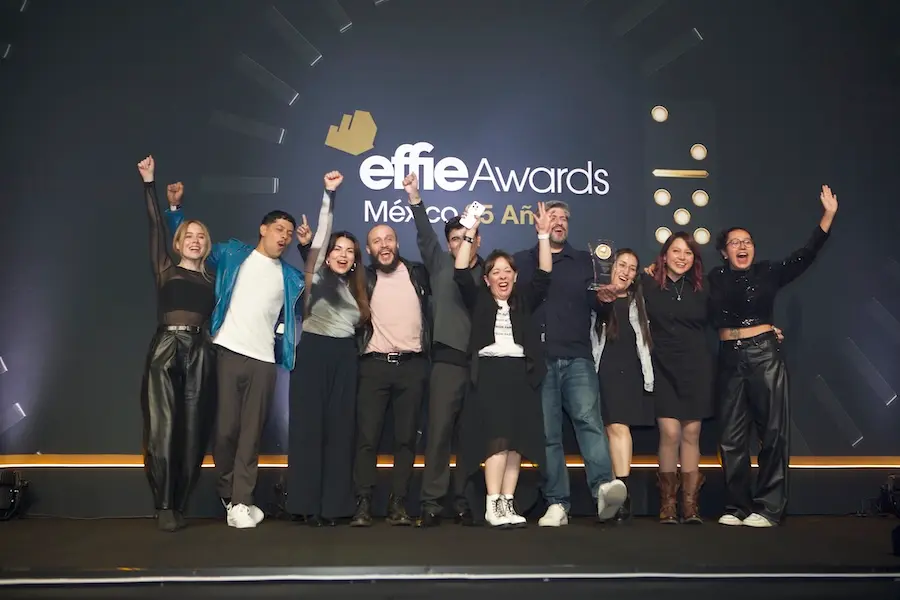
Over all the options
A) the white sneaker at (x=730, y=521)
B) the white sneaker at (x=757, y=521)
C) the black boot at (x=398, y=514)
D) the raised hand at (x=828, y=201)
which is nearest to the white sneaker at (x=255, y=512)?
the black boot at (x=398, y=514)

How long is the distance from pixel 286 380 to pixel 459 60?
2328mm

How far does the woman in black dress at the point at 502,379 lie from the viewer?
4.25 metres

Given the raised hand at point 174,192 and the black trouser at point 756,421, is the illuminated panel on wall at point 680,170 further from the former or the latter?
the raised hand at point 174,192

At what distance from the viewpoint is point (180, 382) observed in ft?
14.4

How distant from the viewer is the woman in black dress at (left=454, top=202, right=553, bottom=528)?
4246 mm

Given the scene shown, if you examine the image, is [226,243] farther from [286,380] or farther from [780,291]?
[780,291]

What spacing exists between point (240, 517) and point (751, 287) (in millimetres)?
3056

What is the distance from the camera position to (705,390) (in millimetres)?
4547

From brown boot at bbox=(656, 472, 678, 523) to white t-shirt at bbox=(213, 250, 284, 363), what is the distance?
2280mm

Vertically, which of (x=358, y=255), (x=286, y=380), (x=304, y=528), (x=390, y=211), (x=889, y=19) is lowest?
(x=304, y=528)

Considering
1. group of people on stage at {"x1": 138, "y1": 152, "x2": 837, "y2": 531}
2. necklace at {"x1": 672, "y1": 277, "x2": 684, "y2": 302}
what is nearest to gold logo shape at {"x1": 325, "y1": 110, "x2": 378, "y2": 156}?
group of people on stage at {"x1": 138, "y1": 152, "x2": 837, "y2": 531}

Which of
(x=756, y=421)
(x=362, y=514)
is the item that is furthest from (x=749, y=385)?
(x=362, y=514)

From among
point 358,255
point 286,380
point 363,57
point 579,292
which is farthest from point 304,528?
point 363,57

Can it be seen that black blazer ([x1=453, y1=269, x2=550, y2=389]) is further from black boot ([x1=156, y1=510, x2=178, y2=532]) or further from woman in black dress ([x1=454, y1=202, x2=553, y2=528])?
black boot ([x1=156, y1=510, x2=178, y2=532])
